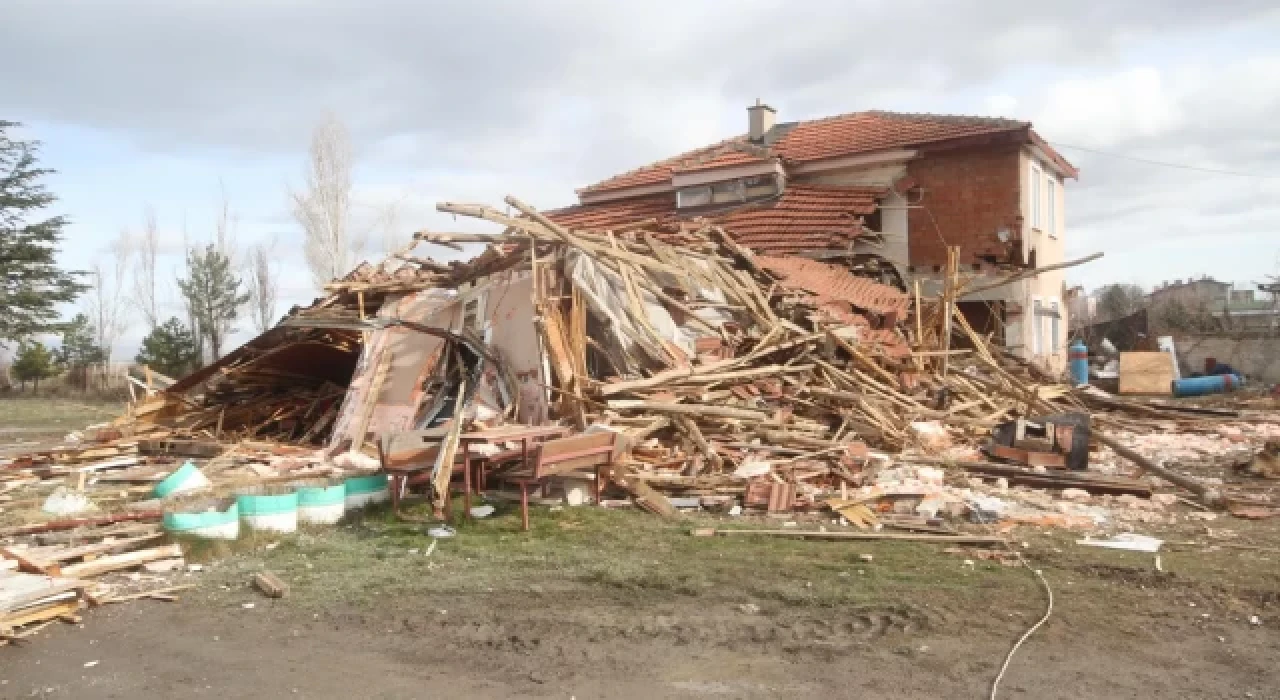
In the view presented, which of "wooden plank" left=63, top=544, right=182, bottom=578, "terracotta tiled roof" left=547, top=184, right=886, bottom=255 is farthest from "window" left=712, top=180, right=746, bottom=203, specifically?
"wooden plank" left=63, top=544, right=182, bottom=578

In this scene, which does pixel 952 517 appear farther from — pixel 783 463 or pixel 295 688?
pixel 295 688

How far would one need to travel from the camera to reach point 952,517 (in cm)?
851

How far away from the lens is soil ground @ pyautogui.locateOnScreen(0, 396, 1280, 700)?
193 inches

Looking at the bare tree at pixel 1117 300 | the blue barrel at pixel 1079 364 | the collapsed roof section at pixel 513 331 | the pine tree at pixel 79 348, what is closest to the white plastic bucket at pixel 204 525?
the collapsed roof section at pixel 513 331

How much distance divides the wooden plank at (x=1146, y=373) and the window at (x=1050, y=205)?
12.3ft

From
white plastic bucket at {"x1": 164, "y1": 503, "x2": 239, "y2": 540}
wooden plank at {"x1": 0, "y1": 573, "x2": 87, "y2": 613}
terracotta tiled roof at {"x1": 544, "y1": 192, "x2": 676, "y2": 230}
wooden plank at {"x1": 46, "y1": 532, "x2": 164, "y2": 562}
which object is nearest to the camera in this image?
wooden plank at {"x1": 0, "y1": 573, "x2": 87, "y2": 613}

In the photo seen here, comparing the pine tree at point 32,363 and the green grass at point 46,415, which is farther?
the pine tree at point 32,363

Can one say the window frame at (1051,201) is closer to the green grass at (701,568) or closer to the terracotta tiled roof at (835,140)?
the terracotta tiled roof at (835,140)

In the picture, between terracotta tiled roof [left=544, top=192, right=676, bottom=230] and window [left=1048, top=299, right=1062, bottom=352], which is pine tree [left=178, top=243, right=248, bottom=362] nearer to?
terracotta tiled roof [left=544, top=192, right=676, bottom=230]

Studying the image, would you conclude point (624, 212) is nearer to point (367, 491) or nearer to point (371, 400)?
point (371, 400)

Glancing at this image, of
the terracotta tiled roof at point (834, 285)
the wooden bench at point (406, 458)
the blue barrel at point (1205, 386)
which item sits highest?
the terracotta tiled roof at point (834, 285)

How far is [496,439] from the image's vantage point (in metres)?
8.93

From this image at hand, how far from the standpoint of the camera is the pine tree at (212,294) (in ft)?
144

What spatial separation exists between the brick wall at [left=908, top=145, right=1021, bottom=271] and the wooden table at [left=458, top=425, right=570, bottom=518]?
13423 millimetres
